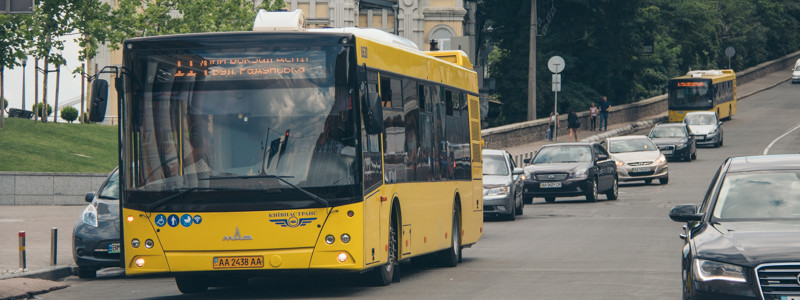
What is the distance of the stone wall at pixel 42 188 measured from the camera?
30.9m

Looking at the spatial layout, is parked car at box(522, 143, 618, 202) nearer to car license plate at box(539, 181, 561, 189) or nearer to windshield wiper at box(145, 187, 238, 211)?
car license plate at box(539, 181, 561, 189)

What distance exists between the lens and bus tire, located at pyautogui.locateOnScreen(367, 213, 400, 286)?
13.4 m

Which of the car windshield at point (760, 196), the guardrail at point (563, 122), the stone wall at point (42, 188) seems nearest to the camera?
the car windshield at point (760, 196)

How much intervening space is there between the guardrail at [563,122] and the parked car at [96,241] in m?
31.9

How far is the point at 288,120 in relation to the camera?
1212 cm

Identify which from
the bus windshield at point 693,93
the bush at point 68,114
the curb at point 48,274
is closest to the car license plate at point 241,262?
the curb at point 48,274

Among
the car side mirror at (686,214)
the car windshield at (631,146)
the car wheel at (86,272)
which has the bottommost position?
the car wheel at (86,272)

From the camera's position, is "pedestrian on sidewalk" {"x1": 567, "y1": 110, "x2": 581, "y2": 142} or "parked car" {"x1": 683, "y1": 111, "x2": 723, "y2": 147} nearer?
"pedestrian on sidewalk" {"x1": 567, "y1": 110, "x2": 581, "y2": 142}

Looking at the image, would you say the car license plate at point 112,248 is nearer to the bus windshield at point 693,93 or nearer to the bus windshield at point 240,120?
the bus windshield at point 240,120

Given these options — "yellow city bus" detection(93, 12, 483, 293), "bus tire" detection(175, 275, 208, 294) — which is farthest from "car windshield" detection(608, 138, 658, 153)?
"yellow city bus" detection(93, 12, 483, 293)

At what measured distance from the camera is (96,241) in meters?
15.9

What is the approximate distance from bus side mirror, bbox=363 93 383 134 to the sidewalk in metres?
29.3

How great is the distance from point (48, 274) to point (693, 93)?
56.6 m

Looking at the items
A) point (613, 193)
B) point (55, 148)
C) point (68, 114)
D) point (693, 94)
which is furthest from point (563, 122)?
point (55, 148)
